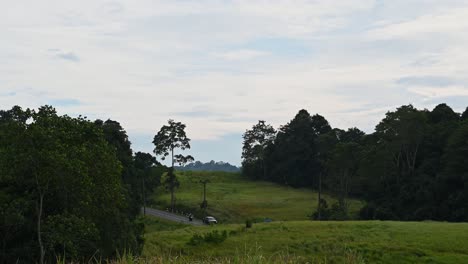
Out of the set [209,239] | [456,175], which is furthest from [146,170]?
[456,175]

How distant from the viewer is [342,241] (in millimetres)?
49812

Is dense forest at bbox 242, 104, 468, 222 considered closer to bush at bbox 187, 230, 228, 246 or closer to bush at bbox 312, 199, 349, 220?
bush at bbox 312, 199, 349, 220

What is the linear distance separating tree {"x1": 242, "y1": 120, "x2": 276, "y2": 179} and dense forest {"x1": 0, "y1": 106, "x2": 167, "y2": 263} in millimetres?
110092

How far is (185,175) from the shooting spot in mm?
140500

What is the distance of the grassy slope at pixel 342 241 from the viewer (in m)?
43.9

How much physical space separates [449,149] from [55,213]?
202 feet

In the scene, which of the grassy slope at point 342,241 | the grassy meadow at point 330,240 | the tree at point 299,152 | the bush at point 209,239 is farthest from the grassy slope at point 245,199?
the bush at point 209,239

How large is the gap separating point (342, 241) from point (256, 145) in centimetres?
9436

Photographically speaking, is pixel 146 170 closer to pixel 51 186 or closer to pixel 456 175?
pixel 456 175

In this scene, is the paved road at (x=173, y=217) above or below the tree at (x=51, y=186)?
below

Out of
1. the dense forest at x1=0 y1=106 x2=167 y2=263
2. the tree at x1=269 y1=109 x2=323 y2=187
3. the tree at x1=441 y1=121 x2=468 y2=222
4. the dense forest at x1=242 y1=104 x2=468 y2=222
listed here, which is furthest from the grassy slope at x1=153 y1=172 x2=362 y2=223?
the dense forest at x1=0 y1=106 x2=167 y2=263

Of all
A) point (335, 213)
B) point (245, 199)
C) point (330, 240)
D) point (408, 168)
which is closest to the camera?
point (330, 240)

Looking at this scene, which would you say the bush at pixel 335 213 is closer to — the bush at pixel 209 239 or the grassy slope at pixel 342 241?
the grassy slope at pixel 342 241

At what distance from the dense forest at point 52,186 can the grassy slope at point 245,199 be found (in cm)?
5729
